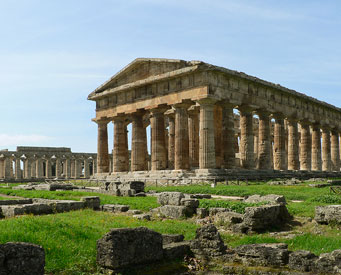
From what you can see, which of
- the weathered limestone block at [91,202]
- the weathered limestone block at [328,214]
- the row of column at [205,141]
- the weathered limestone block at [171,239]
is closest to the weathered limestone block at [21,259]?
the weathered limestone block at [171,239]

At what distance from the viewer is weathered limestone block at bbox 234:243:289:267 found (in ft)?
28.1

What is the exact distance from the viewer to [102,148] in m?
43.7

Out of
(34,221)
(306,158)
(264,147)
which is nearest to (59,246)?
(34,221)

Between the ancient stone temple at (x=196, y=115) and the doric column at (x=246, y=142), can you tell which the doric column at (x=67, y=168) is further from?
the doric column at (x=246, y=142)

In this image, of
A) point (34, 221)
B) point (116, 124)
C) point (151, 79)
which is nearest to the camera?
point (34, 221)

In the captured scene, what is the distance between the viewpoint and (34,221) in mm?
10617

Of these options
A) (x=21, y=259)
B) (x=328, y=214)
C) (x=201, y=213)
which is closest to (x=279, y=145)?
(x=201, y=213)

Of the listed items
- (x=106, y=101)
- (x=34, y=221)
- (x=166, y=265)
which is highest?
(x=106, y=101)

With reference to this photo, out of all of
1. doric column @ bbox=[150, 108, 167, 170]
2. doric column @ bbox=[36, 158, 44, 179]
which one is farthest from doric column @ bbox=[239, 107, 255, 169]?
doric column @ bbox=[36, 158, 44, 179]

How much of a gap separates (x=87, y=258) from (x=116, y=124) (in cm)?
3391

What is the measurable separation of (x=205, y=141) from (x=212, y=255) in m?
22.7

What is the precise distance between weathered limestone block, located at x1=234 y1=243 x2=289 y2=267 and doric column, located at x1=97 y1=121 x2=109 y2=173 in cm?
3516

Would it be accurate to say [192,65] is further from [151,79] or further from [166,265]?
[166,265]

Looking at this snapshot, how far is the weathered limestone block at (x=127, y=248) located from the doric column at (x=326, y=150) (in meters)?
47.3
